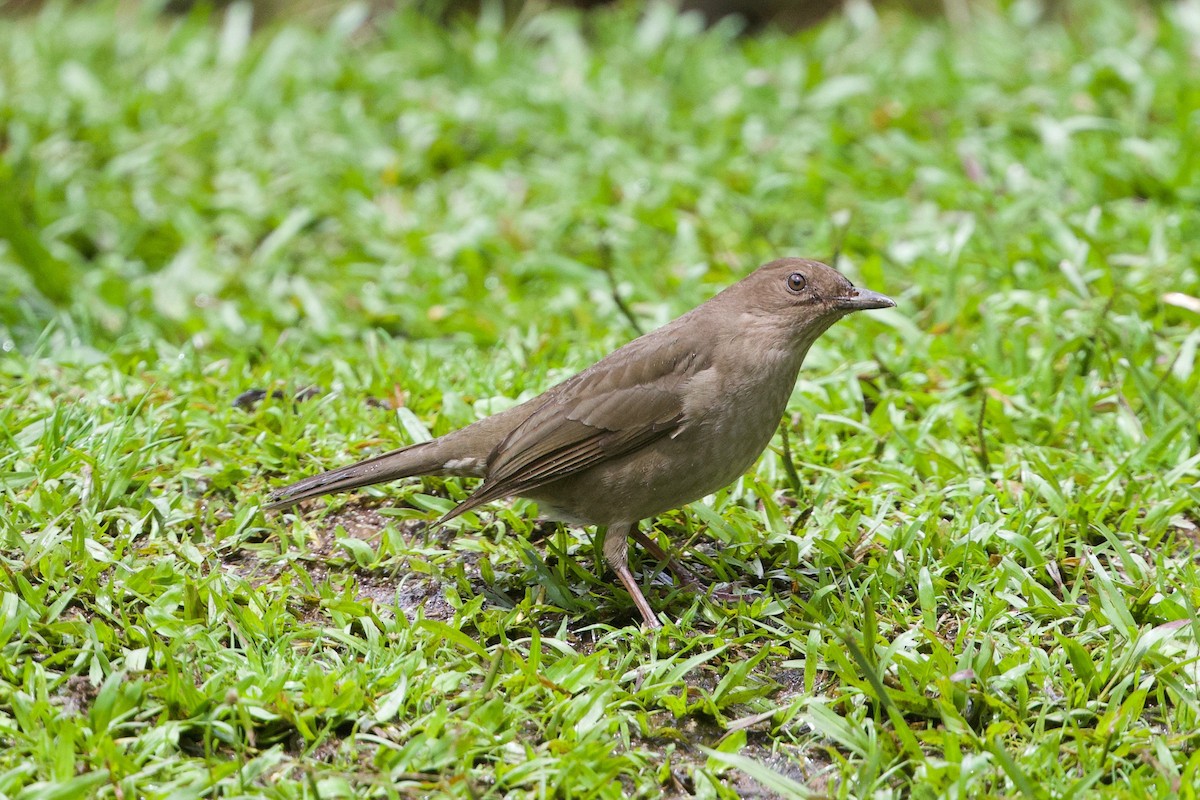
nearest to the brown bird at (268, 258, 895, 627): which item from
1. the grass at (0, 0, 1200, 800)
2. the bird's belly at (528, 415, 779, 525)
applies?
the bird's belly at (528, 415, 779, 525)

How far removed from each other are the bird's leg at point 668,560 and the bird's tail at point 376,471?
695 millimetres

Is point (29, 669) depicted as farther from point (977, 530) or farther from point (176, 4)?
point (176, 4)

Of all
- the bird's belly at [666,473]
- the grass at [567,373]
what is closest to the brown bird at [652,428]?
the bird's belly at [666,473]

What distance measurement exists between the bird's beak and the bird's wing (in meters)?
0.51

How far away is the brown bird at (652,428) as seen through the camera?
13.8 feet

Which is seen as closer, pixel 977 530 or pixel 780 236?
pixel 977 530

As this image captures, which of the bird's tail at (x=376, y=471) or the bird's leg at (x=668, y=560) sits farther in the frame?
the bird's leg at (x=668, y=560)

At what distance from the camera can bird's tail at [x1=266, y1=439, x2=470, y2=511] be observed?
4324 millimetres

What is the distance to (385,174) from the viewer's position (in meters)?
7.96

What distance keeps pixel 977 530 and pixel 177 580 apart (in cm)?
276

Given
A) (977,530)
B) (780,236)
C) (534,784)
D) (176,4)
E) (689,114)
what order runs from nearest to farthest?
(534,784)
(977,530)
(780,236)
(689,114)
(176,4)

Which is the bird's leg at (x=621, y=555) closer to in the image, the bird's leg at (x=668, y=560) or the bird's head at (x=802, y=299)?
the bird's leg at (x=668, y=560)

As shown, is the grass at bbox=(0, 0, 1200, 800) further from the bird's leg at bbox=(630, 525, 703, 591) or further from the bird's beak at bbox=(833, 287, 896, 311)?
the bird's beak at bbox=(833, 287, 896, 311)

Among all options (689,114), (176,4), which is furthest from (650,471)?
(176,4)
